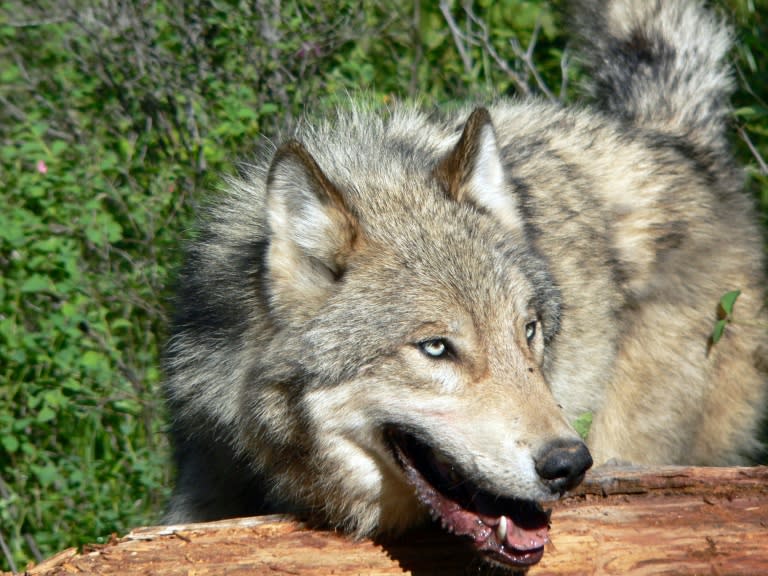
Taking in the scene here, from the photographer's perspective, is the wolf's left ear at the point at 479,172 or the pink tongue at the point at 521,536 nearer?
the pink tongue at the point at 521,536

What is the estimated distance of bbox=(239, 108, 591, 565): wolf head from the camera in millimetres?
3012

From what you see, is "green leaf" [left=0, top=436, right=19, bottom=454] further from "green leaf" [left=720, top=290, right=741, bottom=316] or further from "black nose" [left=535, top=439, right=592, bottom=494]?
"green leaf" [left=720, top=290, right=741, bottom=316]

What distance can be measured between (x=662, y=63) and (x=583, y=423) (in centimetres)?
228

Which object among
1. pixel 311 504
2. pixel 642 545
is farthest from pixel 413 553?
pixel 642 545

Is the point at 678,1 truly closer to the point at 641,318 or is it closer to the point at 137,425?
the point at 641,318

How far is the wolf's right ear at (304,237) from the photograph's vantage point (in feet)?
10.7

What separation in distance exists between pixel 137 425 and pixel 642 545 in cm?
300

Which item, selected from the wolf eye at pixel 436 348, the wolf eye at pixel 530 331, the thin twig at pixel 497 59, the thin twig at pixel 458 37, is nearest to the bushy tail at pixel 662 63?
A: the thin twig at pixel 497 59

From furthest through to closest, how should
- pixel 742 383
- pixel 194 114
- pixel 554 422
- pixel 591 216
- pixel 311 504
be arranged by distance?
pixel 194 114 → pixel 742 383 → pixel 591 216 → pixel 311 504 → pixel 554 422

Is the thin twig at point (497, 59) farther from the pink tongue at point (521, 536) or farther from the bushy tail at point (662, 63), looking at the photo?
the pink tongue at point (521, 536)

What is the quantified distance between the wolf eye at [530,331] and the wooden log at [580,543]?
1.67 ft

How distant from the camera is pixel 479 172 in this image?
145 inches

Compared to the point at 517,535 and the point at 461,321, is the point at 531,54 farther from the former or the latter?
the point at 517,535

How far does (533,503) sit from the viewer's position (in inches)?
126
